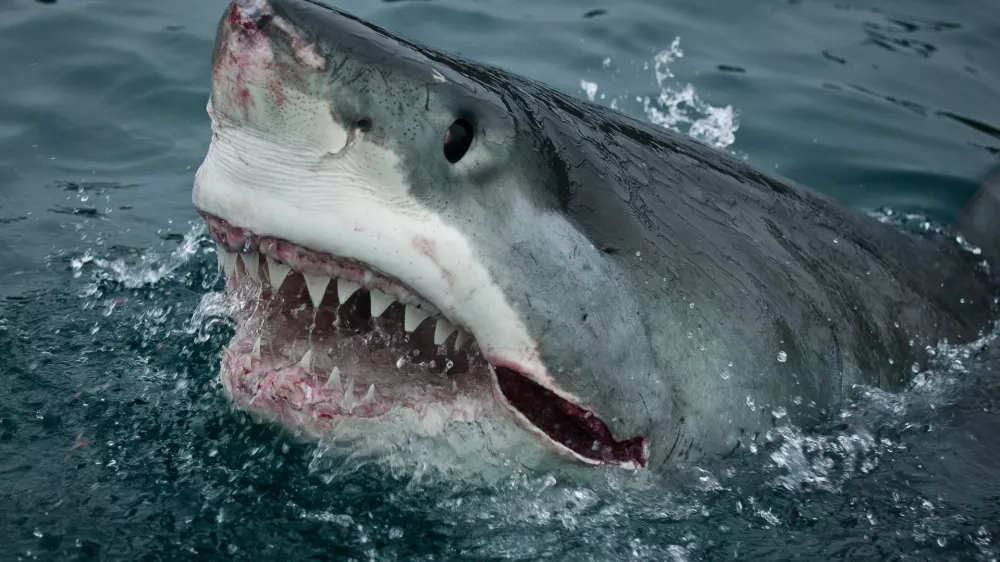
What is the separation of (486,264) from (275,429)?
0.57 m

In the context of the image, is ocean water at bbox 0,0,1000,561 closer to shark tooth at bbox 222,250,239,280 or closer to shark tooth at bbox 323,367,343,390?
shark tooth at bbox 323,367,343,390

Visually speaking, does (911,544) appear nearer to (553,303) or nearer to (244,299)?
(553,303)

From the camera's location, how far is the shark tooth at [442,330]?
6.39 feet

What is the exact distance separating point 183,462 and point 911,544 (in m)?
1.61

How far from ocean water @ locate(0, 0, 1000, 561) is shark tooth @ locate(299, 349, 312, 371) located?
0.50ft

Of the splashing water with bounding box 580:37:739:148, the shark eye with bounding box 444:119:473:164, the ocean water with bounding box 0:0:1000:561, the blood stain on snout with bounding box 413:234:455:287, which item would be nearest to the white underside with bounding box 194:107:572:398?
the blood stain on snout with bounding box 413:234:455:287

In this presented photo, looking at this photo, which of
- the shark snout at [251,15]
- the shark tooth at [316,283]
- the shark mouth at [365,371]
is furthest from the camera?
the shark mouth at [365,371]

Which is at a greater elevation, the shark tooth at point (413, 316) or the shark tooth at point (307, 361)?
the shark tooth at point (413, 316)

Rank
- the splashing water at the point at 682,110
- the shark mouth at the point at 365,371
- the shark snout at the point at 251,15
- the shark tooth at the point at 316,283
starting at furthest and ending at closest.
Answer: the splashing water at the point at 682,110, the shark mouth at the point at 365,371, the shark tooth at the point at 316,283, the shark snout at the point at 251,15

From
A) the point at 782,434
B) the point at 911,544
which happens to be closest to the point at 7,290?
the point at 782,434

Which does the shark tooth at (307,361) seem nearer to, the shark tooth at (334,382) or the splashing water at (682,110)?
the shark tooth at (334,382)

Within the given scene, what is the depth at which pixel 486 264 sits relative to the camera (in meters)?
1.87

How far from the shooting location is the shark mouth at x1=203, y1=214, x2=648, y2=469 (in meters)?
2.01

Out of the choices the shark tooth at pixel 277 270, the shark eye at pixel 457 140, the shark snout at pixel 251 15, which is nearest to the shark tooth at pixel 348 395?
the shark tooth at pixel 277 270
